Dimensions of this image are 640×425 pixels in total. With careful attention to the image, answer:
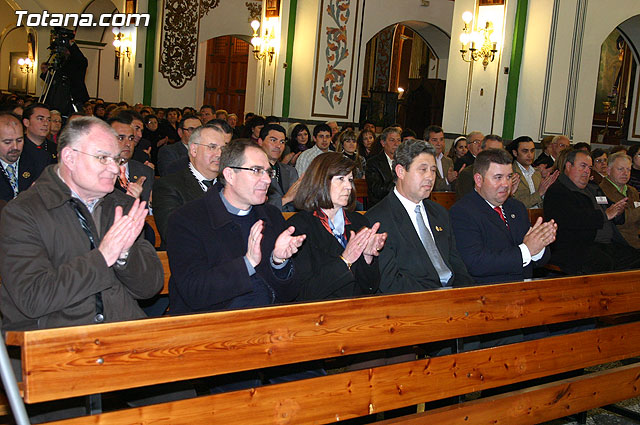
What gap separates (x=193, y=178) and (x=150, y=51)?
483 inches

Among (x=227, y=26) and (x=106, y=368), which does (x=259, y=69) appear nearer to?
(x=227, y=26)

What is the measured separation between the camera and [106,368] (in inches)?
79.7

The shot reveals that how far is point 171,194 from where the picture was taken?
13.3 ft

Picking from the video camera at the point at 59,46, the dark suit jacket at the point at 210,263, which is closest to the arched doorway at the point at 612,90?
the video camera at the point at 59,46

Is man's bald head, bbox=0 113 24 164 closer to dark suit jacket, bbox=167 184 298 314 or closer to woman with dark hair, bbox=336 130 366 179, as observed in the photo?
dark suit jacket, bbox=167 184 298 314

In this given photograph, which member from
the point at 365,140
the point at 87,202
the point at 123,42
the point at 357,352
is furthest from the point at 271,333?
the point at 123,42

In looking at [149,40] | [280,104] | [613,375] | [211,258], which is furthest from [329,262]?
[149,40]

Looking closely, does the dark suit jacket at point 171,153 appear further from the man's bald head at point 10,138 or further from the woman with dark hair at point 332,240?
the woman with dark hair at point 332,240

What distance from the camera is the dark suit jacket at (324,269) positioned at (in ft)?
10.2

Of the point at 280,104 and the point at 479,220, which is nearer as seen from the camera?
the point at 479,220

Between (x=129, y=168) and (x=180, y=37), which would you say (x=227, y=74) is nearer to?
(x=180, y=37)

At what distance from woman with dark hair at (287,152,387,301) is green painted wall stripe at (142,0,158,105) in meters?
13.1

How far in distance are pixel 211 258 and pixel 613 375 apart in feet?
7.09

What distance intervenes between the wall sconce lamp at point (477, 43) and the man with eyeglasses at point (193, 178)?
22.3 feet
